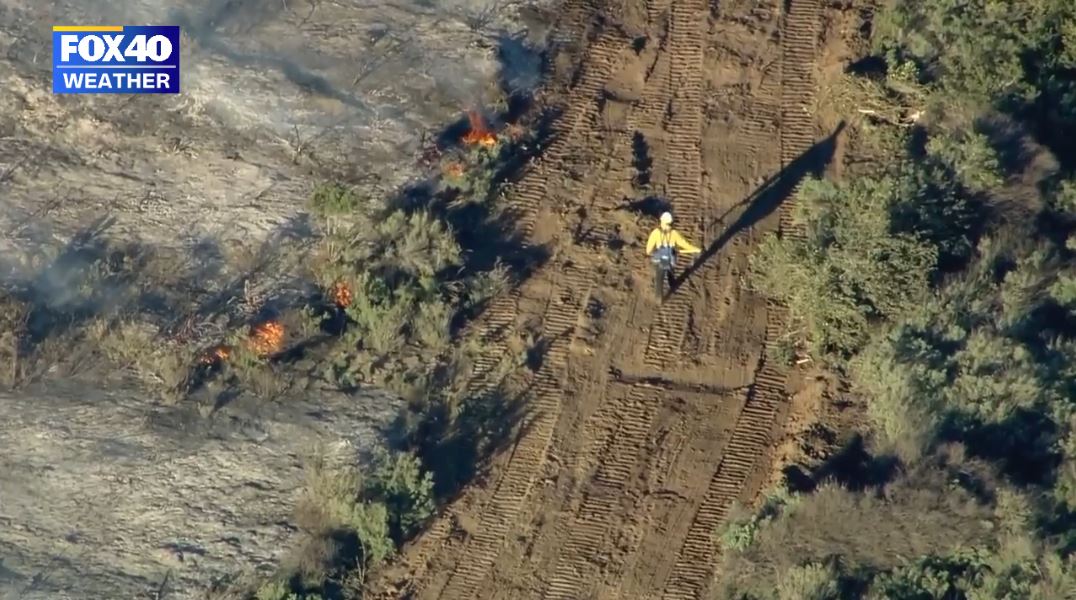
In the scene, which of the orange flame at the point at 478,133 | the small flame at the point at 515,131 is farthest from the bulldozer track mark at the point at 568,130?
the orange flame at the point at 478,133

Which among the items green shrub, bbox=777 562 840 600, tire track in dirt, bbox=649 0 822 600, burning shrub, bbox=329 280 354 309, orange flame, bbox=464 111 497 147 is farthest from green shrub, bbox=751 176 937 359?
burning shrub, bbox=329 280 354 309

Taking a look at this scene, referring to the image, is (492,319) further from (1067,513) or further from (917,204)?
(1067,513)

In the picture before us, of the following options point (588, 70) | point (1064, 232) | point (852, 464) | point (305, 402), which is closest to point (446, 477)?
point (305, 402)

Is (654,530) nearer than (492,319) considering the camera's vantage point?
Yes

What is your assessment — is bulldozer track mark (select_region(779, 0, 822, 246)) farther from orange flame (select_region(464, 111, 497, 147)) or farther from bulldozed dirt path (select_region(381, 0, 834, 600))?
orange flame (select_region(464, 111, 497, 147))

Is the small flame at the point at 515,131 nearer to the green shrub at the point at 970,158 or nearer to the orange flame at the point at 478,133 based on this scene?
the orange flame at the point at 478,133
